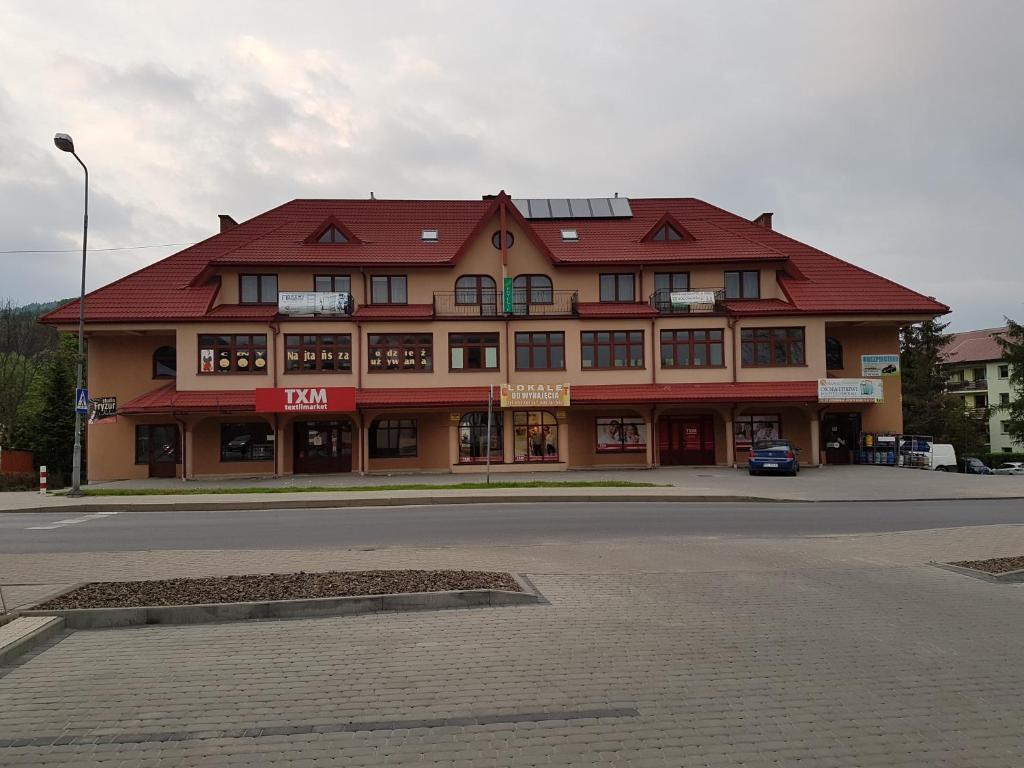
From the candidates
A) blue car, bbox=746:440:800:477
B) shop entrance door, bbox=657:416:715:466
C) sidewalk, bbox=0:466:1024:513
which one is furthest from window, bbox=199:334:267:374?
blue car, bbox=746:440:800:477

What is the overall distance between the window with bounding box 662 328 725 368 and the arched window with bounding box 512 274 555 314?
5.54 m

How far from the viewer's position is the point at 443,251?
3341cm

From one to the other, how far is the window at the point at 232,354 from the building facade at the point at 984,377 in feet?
214

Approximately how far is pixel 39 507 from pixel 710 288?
26740 millimetres

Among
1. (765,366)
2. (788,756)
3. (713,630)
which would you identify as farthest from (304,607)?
(765,366)

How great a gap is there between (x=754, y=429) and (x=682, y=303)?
6.48 metres

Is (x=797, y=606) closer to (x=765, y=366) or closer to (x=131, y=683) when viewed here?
(x=131, y=683)

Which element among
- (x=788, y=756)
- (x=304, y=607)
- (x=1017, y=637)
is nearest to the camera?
(x=788, y=756)

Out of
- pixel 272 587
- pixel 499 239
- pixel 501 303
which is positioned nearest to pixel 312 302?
pixel 501 303

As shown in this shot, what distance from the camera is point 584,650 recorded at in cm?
605

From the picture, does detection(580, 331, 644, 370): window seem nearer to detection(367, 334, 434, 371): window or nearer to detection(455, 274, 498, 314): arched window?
detection(455, 274, 498, 314): arched window

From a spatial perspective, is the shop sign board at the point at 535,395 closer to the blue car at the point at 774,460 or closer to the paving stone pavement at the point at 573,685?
the blue car at the point at 774,460

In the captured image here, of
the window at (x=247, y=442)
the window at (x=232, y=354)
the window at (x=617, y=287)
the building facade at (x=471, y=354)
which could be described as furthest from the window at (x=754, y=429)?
the window at (x=232, y=354)

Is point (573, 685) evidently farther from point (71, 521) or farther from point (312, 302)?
point (312, 302)
